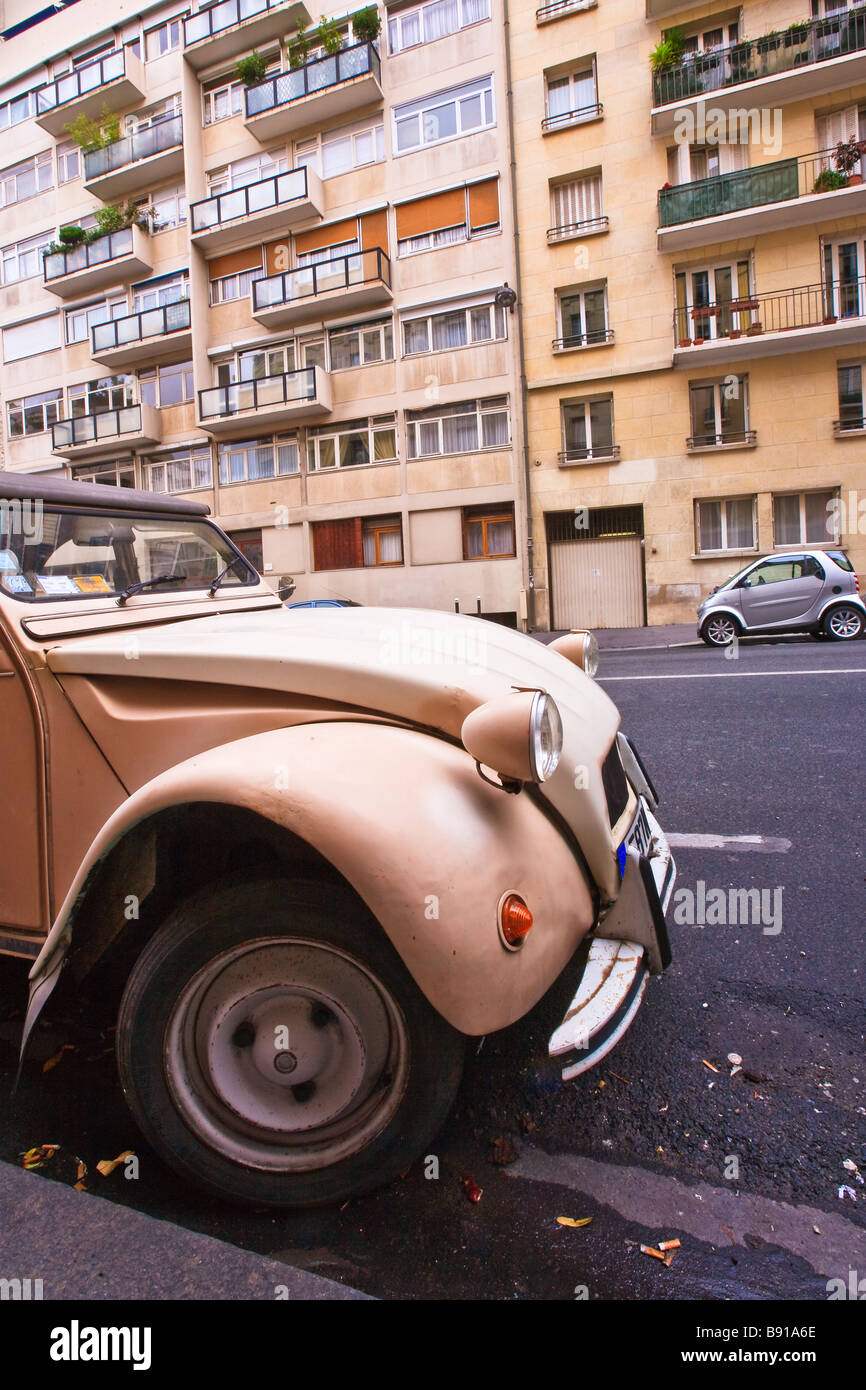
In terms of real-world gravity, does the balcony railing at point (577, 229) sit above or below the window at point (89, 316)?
below

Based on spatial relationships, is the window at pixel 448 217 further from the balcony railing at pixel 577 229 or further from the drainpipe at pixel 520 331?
the balcony railing at pixel 577 229

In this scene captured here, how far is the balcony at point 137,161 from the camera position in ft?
88.6

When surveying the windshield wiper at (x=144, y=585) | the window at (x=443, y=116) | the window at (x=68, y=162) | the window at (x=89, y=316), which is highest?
the window at (x=68, y=162)

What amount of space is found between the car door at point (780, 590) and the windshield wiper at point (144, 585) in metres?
12.9

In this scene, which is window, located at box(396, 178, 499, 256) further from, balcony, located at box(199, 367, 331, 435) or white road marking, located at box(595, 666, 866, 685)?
white road marking, located at box(595, 666, 866, 685)

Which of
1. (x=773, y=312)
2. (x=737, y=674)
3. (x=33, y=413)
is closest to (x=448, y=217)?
(x=773, y=312)

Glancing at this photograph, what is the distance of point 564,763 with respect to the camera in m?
2.23

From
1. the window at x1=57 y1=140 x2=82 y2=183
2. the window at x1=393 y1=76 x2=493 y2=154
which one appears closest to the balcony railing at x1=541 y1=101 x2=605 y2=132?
the window at x1=393 y1=76 x2=493 y2=154

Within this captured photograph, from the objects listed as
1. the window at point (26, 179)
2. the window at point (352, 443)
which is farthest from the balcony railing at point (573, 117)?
the window at point (26, 179)

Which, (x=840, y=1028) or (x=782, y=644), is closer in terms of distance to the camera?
(x=840, y=1028)

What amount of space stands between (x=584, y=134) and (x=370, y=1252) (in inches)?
1029

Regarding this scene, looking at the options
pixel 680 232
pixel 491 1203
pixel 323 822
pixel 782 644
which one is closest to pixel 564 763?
pixel 323 822

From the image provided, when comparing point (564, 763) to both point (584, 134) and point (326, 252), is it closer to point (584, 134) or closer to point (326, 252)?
point (584, 134)

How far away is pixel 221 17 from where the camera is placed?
25.8 metres
